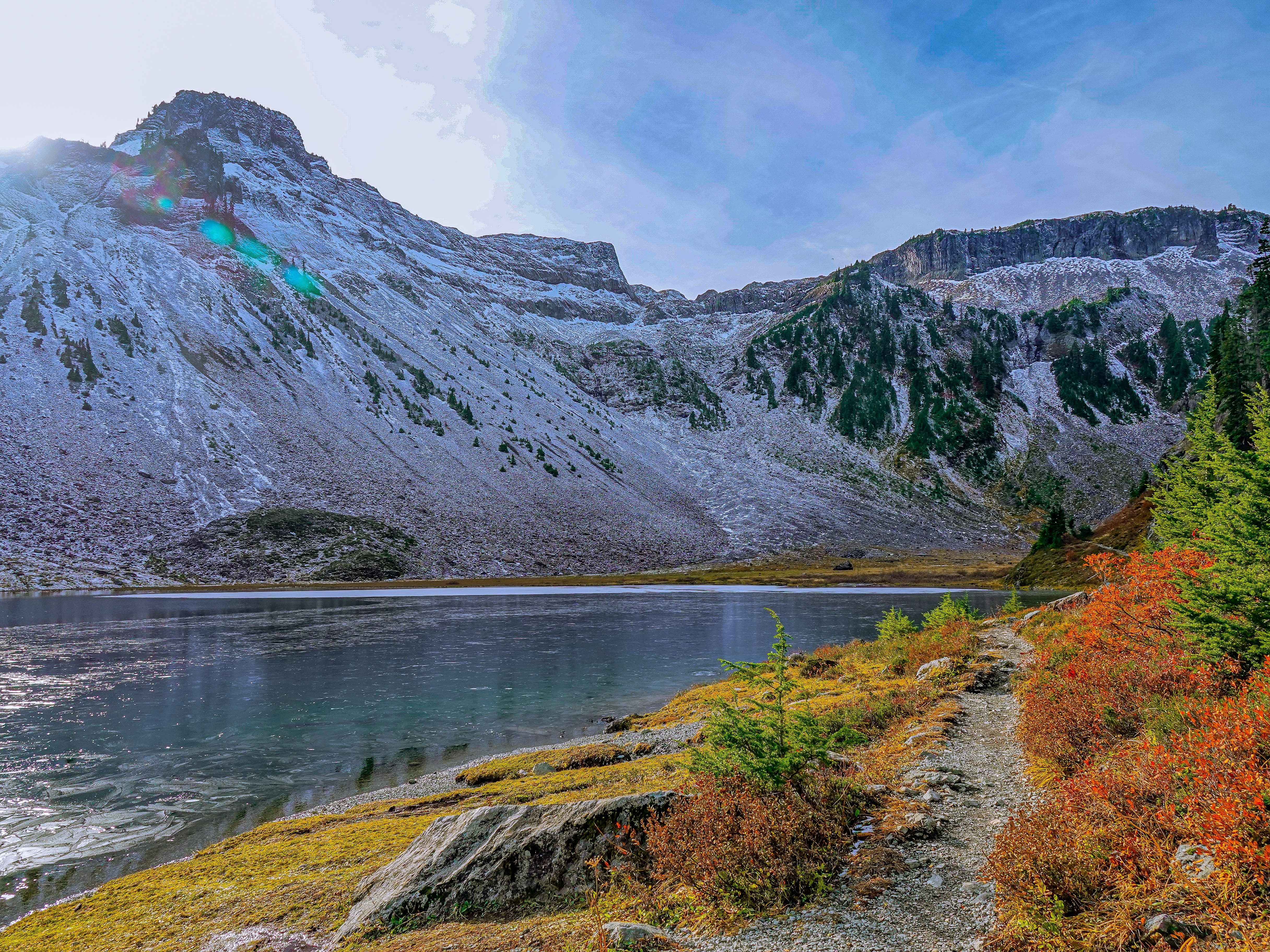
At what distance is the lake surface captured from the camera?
44.7 ft

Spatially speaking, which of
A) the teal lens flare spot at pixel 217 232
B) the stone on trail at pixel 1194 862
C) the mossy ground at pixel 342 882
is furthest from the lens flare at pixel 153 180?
the stone on trail at pixel 1194 862

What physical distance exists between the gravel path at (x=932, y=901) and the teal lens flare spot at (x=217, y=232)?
167m

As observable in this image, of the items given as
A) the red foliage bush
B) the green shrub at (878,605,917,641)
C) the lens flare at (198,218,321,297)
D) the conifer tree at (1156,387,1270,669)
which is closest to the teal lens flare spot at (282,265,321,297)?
the lens flare at (198,218,321,297)

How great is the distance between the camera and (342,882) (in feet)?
29.8

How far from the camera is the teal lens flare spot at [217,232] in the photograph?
136 metres

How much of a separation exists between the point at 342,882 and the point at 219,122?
233963mm

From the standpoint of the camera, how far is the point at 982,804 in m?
8.23

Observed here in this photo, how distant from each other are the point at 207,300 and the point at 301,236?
49631 mm

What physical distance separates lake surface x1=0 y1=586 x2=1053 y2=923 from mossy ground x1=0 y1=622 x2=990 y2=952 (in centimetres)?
187

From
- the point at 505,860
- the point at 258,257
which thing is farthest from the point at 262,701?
the point at 258,257

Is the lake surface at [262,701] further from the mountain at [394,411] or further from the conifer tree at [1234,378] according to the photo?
the conifer tree at [1234,378]

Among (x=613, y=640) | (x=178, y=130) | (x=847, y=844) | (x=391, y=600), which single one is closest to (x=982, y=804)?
(x=847, y=844)

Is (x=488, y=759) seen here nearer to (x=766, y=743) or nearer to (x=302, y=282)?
(x=766, y=743)

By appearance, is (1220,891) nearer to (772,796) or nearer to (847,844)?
(847,844)
